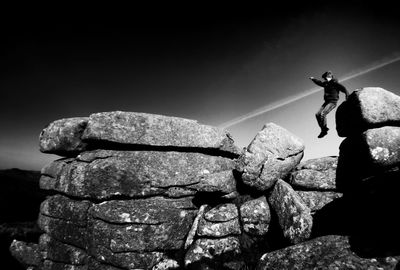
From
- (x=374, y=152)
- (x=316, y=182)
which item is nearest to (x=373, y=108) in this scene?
(x=374, y=152)

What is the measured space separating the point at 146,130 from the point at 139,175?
268 centimetres

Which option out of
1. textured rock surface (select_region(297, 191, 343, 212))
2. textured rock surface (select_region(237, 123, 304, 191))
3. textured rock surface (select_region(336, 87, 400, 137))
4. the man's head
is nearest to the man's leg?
the man's head

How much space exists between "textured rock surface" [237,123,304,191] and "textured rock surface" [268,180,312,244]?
921 millimetres

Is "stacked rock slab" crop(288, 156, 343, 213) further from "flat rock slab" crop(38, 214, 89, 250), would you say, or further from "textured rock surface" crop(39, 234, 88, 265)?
"textured rock surface" crop(39, 234, 88, 265)

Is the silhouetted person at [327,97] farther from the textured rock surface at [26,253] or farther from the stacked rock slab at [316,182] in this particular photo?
the textured rock surface at [26,253]

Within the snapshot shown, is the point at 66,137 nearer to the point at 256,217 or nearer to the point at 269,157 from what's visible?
the point at 256,217

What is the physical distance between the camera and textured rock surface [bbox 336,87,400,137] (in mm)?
9109

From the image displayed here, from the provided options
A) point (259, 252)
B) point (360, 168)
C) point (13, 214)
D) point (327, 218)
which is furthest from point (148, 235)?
point (13, 214)

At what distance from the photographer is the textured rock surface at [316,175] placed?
36.0 ft

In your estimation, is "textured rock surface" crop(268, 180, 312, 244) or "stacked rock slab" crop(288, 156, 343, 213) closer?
"textured rock surface" crop(268, 180, 312, 244)

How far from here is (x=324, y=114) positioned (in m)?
12.7

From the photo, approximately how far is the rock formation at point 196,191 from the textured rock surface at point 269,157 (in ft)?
0.20

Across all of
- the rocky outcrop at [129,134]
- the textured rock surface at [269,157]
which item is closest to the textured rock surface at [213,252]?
the textured rock surface at [269,157]

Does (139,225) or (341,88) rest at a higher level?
(341,88)
